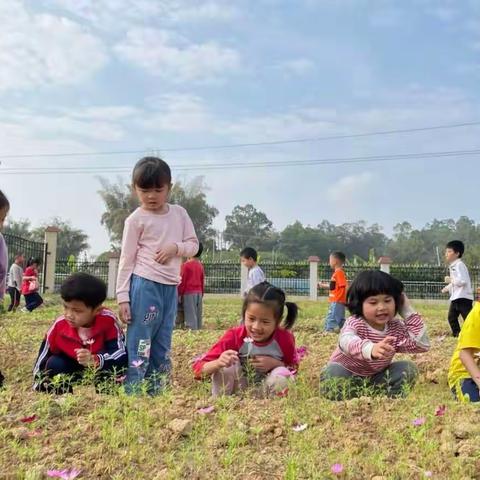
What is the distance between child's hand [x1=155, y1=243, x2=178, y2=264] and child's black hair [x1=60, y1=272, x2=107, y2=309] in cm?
40

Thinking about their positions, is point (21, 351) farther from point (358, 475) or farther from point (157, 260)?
point (358, 475)

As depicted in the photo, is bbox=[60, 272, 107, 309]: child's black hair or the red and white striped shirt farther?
bbox=[60, 272, 107, 309]: child's black hair

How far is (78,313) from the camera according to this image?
3.58 m

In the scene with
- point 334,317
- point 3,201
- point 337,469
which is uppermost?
point 3,201

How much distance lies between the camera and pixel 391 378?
3549mm

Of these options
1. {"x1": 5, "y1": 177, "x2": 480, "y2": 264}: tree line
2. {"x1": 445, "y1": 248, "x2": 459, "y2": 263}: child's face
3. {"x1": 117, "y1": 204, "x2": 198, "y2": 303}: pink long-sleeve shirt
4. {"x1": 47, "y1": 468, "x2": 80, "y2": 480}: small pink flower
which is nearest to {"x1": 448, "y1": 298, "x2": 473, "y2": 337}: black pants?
{"x1": 445, "y1": 248, "x2": 459, "y2": 263}: child's face

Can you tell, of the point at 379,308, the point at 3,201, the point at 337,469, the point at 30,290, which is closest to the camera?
the point at 337,469

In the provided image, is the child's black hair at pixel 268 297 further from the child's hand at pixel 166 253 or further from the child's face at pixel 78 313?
the child's face at pixel 78 313

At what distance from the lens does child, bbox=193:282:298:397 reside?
338cm

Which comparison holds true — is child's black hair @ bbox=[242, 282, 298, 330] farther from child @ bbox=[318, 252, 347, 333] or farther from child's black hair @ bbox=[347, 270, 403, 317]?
child @ bbox=[318, 252, 347, 333]

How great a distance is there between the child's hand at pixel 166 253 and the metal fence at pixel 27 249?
14562 millimetres

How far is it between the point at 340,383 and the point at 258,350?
51 cm

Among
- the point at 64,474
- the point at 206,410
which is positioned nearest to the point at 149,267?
the point at 206,410

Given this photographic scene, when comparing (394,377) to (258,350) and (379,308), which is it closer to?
(379,308)
